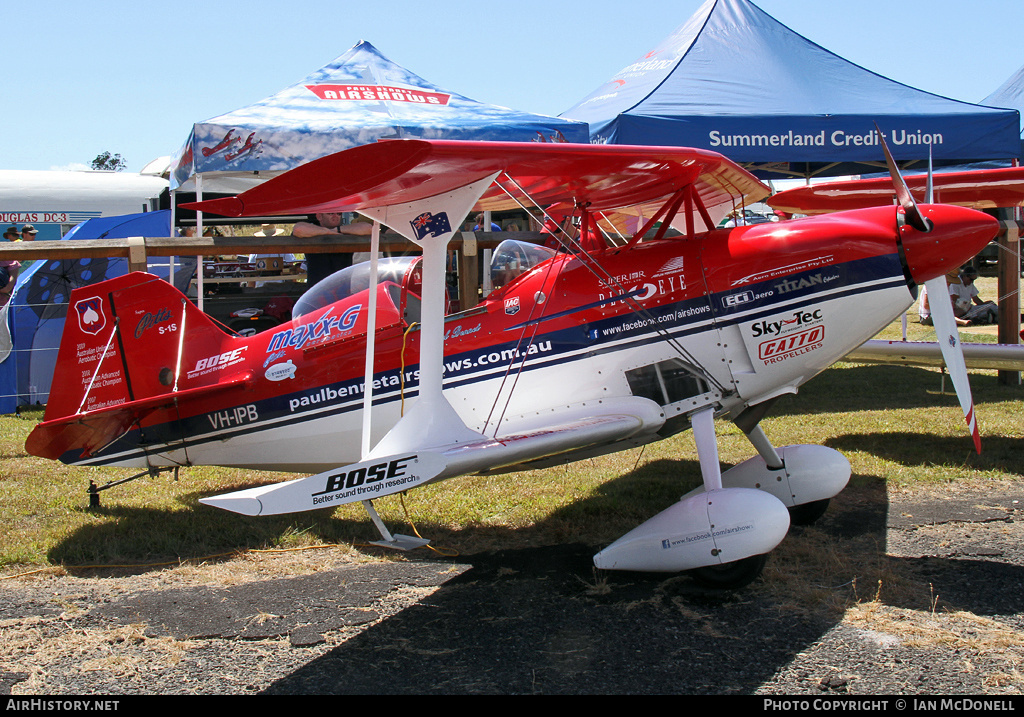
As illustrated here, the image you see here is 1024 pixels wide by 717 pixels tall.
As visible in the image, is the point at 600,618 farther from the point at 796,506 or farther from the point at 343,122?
the point at 343,122

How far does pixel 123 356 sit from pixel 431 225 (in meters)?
2.54

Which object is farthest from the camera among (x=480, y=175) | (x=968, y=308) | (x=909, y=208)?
(x=968, y=308)

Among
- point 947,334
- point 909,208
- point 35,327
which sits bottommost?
point 947,334

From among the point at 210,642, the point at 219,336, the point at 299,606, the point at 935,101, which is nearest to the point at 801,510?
the point at 299,606

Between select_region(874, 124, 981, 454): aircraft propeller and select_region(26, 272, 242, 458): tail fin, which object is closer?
select_region(874, 124, 981, 454): aircraft propeller

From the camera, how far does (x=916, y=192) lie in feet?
20.8

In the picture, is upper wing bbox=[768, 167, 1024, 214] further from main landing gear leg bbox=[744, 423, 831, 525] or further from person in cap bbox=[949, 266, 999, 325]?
person in cap bbox=[949, 266, 999, 325]

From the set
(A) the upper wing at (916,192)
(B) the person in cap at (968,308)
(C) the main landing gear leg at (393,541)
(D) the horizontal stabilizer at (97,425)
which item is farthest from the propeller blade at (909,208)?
(B) the person in cap at (968,308)

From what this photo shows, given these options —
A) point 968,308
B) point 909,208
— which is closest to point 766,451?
point 909,208

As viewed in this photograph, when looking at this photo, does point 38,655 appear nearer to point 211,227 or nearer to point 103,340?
point 103,340

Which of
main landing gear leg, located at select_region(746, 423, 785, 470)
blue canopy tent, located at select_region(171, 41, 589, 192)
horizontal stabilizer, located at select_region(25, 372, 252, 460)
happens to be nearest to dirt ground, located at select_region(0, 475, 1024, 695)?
main landing gear leg, located at select_region(746, 423, 785, 470)

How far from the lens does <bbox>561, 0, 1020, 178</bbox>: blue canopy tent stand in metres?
8.63

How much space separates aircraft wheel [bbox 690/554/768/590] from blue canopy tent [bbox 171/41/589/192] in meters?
5.96
